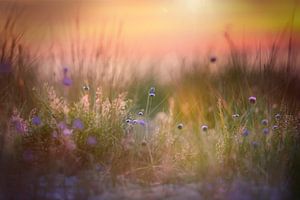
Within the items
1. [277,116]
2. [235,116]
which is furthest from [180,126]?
[277,116]

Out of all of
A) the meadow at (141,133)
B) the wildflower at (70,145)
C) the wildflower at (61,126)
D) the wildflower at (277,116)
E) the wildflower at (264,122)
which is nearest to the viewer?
the meadow at (141,133)

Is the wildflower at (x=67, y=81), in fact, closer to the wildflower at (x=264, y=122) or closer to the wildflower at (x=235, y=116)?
the wildflower at (x=235, y=116)

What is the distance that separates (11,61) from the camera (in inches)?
147

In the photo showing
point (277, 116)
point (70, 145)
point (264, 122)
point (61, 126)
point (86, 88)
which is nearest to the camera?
point (70, 145)

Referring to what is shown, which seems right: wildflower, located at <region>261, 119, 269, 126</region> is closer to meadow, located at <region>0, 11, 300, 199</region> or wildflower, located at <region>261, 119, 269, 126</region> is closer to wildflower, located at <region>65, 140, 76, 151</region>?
meadow, located at <region>0, 11, 300, 199</region>

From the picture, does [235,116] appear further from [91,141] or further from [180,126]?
[91,141]

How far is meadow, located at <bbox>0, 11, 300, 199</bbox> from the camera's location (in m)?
3.23

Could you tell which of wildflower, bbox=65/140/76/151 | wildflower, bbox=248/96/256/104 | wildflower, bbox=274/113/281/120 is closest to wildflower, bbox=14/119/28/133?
wildflower, bbox=65/140/76/151

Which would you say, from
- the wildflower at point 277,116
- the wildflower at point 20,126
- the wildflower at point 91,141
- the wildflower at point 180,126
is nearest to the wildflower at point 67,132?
the wildflower at point 91,141

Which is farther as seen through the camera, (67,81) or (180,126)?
(67,81)

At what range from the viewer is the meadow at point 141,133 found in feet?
10.6

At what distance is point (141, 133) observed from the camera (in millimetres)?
3799

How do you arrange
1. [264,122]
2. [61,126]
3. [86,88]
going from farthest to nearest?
[86,88], [264,122], [61,126]

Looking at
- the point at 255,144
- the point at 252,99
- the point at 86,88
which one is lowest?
the point at 255,144
